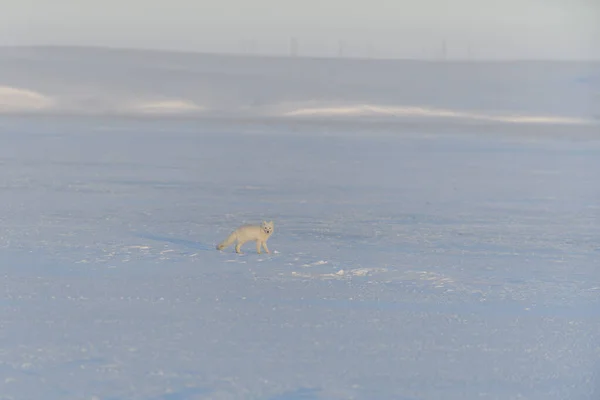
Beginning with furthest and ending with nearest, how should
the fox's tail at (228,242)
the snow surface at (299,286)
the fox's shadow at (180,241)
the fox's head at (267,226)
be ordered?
1. the fox's shadow at (180,241)
2. the fox's tail at (228,242)
3. the fox's head at (267,226)
4. the snow surface at (299,286)

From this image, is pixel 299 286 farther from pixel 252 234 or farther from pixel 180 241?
pixel 180 241

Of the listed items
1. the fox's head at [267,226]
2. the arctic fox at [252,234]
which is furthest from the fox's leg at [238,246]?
the fox's head at [267,226]

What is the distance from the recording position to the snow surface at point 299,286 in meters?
3.90

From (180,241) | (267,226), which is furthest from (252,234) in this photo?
(180,241)

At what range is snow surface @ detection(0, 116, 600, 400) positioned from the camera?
3.90m

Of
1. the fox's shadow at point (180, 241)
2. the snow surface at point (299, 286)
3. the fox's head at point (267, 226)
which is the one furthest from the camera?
the fox's shadow at point (180, 241)

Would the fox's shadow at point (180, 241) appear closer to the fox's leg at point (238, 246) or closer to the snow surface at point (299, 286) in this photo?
the snow surface at point (299, 286)

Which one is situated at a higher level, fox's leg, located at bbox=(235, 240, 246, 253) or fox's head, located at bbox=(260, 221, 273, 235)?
fox's head, located at bbox=(260, 221, 273, 235)

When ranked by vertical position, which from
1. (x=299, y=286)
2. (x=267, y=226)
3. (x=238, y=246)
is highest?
(x=267, y=226)

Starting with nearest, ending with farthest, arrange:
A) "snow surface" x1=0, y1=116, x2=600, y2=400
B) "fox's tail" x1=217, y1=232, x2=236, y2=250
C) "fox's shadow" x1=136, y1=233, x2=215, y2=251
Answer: "snow surface" x1=0, y1=116, x2=600, y2=400, "fox's tail" x1=217, y1=232, x2=236, y2=250, "fox's shadow" x1=136, y1=233, x2=215, y2=251

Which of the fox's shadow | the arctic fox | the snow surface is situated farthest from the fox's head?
the fox's shadow

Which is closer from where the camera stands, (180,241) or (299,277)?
(299,277)

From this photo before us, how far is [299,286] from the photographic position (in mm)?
5473

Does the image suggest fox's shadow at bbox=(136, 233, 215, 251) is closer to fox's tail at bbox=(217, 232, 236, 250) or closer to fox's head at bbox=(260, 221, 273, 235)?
fox's tail at bbox=(217, 232, 236, 250)
